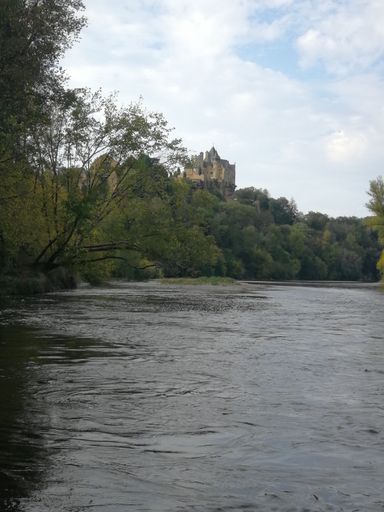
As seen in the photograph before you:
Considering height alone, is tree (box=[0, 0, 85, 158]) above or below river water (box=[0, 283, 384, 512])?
above

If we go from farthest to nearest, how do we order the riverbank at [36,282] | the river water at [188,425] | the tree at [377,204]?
the tree at [377,204] → the riverbank at [36,282] → the river water at [188,425]

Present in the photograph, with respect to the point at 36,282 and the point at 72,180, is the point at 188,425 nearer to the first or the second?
the point at 36,282

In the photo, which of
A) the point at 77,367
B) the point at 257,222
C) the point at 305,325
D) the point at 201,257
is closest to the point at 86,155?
the point at 201,257

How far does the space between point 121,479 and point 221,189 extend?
7521 inches

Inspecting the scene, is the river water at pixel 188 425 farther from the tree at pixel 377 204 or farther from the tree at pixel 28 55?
the tree at pixel 377 204

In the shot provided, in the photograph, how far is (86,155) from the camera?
41.5 metres

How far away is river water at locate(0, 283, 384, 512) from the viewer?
4859mm

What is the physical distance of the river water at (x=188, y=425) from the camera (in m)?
4.86

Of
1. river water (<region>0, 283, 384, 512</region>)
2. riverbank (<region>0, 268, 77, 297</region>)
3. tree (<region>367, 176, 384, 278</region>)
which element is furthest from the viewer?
tree (<region>367, 176, 384, 278</region>)

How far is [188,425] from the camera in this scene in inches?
276

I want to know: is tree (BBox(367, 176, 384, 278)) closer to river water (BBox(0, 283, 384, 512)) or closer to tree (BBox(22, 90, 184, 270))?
tree (BBox(22, 90, 184, 270))

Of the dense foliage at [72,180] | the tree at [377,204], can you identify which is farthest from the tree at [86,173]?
the tree at [377,204]

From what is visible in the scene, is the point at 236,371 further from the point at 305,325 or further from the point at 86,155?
the point at 86,155

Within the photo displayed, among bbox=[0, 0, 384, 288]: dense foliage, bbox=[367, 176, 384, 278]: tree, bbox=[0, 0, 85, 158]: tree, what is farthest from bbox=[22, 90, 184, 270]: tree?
bbox=[367, 176, 384, 278]: tree
